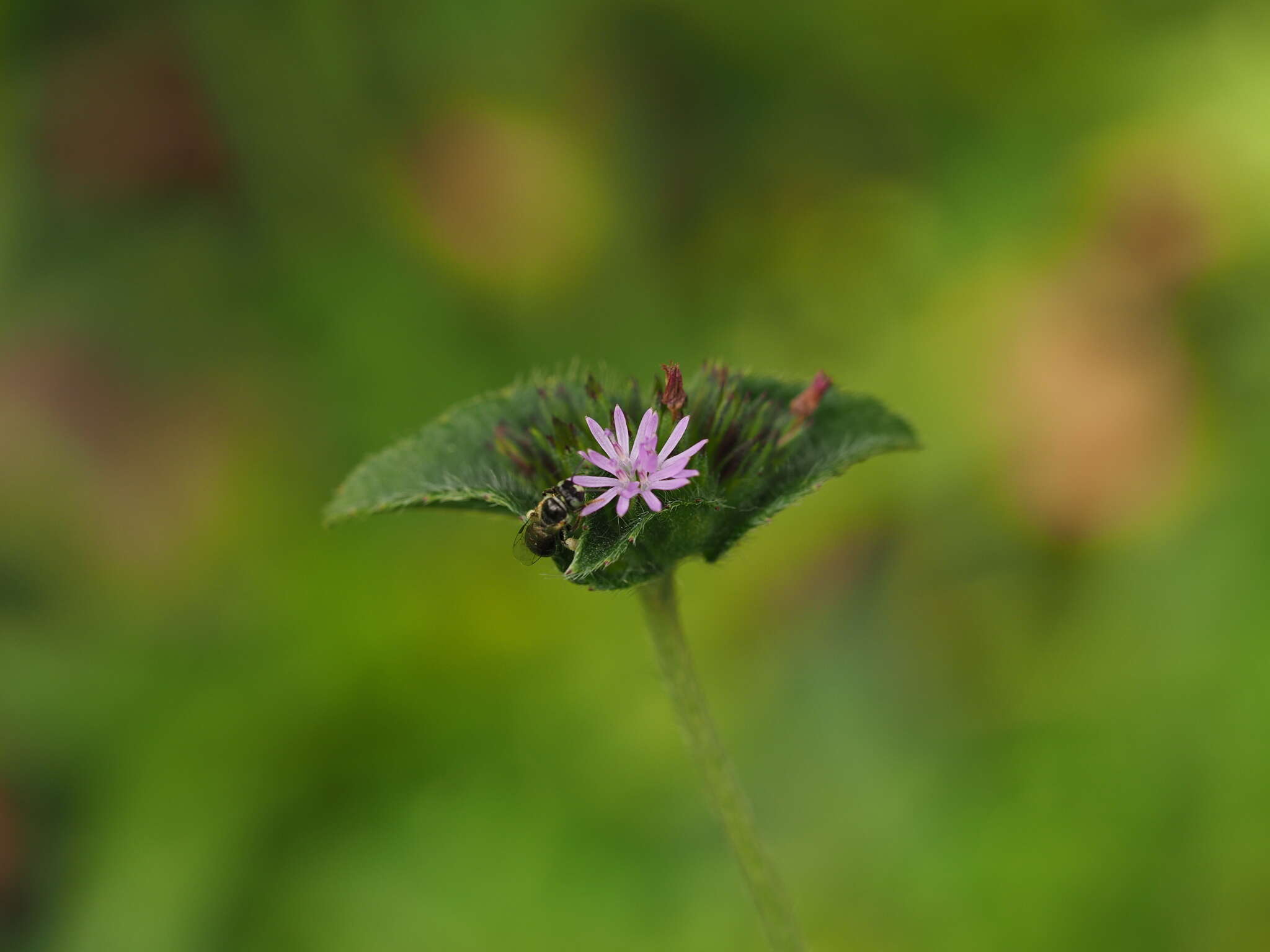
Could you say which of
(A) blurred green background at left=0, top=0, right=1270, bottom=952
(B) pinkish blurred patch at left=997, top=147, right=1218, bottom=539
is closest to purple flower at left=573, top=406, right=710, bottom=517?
(A) blurred green background at left=0, top=0, right=1270, bottom=952

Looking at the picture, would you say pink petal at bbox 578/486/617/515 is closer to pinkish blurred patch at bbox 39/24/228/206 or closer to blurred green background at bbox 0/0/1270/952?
blurred green background at bbox 0/0/1270/952

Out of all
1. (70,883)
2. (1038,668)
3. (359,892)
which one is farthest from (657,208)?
(70,883)

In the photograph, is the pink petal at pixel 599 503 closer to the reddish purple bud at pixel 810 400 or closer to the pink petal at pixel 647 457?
the pink petal at pixel 647 457

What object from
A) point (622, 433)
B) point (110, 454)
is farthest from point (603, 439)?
point (110, 454)

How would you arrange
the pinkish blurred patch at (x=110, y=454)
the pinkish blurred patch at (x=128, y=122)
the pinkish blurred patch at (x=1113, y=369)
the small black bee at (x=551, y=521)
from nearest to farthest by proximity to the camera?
the small black bee at (x=551, y=521)
the pinkish blurred patch at (x=1113, y=369)
the pinkish blurred patch at (x=110, y=454)
the pinkish blurred patch at (x=128, y=122)

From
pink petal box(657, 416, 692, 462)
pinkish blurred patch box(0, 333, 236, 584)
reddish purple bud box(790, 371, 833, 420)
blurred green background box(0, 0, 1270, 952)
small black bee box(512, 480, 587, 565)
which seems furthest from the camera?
pinkish blurred patch box(0, 333, 236, 584)

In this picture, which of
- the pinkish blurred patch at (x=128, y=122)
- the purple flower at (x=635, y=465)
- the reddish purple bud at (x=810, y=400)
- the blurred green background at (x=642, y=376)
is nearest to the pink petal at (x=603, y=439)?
the purple flower at (x=635, y=465)
